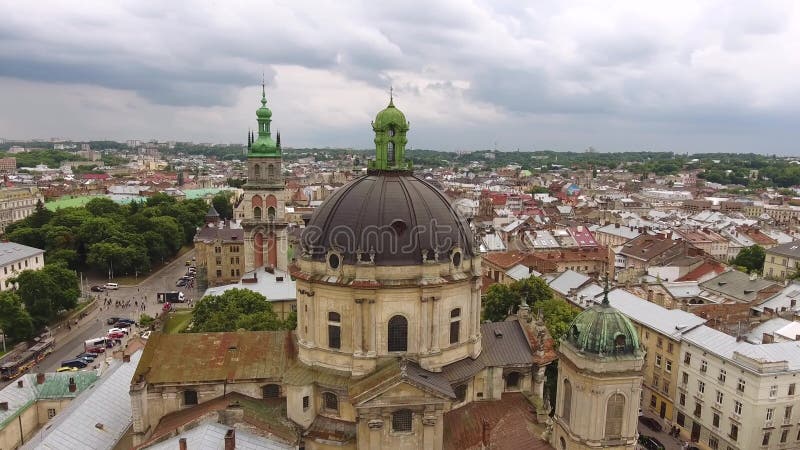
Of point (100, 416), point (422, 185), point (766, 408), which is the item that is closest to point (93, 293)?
point (100, 416)

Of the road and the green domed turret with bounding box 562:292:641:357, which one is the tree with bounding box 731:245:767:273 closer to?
the green domed turret with bounding box 562:292:641:357

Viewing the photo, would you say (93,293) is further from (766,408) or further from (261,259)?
(766,408)

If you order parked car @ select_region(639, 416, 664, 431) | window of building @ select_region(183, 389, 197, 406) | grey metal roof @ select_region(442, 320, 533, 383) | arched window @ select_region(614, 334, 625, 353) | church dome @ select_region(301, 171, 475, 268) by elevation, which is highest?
church dome @ select_region(301, 171, 475, 268)

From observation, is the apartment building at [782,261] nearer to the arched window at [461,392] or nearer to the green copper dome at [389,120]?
the arched window at [461,392]

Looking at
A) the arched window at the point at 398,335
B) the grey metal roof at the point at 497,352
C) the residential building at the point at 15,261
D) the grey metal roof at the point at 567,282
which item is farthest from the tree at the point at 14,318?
the grey metal roof at the point at 567,282

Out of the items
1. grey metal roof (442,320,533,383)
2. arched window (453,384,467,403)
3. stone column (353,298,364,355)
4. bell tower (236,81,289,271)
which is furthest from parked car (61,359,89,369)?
grey metal roof (442,320,533,383)
